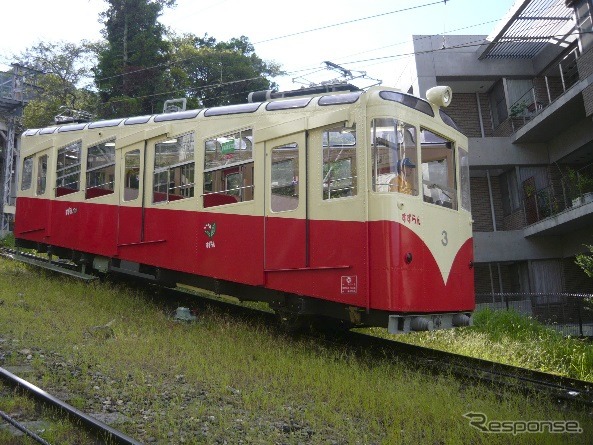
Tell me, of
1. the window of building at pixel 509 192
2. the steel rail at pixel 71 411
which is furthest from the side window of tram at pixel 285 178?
the window of building at pixel 509 192

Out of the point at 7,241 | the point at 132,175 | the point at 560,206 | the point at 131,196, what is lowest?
the point at 131,196

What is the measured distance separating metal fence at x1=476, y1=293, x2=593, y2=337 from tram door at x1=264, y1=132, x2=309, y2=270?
7.30 metres

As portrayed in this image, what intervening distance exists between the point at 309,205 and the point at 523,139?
13.7 metres

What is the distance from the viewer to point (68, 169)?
41.5 feet

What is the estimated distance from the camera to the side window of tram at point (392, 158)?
24.2 ft

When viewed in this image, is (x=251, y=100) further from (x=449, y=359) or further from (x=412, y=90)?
(x=412, y=90)

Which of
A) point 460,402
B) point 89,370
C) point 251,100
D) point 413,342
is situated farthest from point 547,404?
point 251,100

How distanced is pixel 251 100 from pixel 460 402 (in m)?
5.76

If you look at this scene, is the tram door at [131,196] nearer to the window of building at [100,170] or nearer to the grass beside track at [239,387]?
the window of building at [100,170]

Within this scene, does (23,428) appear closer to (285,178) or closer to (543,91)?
(285,178)

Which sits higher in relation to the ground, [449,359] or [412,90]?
[412,90]

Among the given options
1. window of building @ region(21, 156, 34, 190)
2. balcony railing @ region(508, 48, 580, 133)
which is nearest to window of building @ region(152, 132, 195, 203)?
window of building @ region(21, 156, 34, 190)

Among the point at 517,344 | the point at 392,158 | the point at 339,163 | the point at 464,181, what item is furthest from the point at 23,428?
the point at 517,344

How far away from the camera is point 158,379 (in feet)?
21.4
